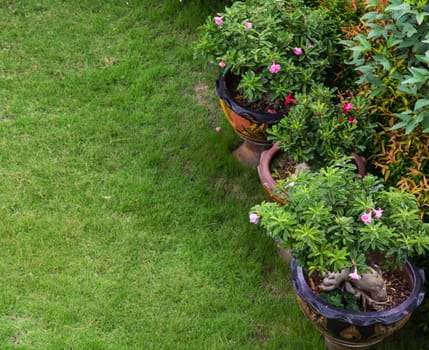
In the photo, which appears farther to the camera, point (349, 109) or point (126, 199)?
point (126, 199)

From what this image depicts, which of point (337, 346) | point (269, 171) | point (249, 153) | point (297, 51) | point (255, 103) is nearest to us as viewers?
point (337, 346)

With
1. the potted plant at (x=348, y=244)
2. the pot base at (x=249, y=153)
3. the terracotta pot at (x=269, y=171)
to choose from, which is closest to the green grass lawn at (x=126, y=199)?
the pot base at (x=249, y=153)

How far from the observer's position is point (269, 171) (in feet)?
13.7

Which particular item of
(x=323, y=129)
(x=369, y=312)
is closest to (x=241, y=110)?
(x=323, y=129)

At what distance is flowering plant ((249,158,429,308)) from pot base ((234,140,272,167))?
4.43 feet

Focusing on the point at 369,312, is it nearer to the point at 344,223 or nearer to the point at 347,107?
the point at 344,223

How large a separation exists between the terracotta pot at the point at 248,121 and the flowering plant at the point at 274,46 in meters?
0.15

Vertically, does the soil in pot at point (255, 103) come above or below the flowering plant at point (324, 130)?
below

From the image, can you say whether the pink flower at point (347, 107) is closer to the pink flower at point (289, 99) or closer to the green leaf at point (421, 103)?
the pink flower at point (289, 99)

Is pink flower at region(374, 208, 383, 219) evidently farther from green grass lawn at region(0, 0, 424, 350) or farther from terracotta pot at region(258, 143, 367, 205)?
green grass lawn at region(0, 0, 424, 350)

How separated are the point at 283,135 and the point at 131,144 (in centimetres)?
158

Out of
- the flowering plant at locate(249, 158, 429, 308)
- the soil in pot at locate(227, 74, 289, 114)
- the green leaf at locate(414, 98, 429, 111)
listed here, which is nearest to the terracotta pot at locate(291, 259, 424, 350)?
the flowering plant at locate(249, 158, 429, 308)

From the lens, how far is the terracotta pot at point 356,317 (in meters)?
3.17

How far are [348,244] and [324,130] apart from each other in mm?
758
